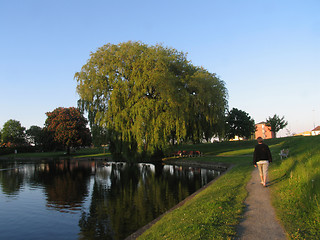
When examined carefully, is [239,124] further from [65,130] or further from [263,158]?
[263,158]

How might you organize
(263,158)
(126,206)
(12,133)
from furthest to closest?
(12,133), (126,206), (263,158)

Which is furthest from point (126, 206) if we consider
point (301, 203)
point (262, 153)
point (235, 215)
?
point (301, 203)

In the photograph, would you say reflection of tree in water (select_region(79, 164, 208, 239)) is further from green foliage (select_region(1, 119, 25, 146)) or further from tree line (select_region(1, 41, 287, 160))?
green foliage (select_region(1, 119, 25, 146))

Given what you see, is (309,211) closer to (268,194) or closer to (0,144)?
(268,194)

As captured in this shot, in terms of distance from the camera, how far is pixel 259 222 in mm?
5871

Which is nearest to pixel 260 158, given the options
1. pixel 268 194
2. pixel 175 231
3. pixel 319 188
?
pixel 268 194

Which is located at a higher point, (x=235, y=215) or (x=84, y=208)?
(x=235, y=215)

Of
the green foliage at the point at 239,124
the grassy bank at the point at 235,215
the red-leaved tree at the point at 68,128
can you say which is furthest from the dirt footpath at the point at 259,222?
the green foliage at the point at 239,124

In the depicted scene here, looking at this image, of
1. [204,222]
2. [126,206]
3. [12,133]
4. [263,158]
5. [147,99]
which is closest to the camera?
[204,222]

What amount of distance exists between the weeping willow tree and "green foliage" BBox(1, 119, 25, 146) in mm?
70612

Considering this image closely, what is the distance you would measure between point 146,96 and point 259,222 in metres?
22.7

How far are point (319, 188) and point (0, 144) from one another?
97821 millimetres

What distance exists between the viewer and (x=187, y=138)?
3150 cm

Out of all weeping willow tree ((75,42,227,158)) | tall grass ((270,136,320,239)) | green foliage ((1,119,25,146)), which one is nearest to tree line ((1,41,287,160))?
weeping willow tree ((75,42,227,158))
